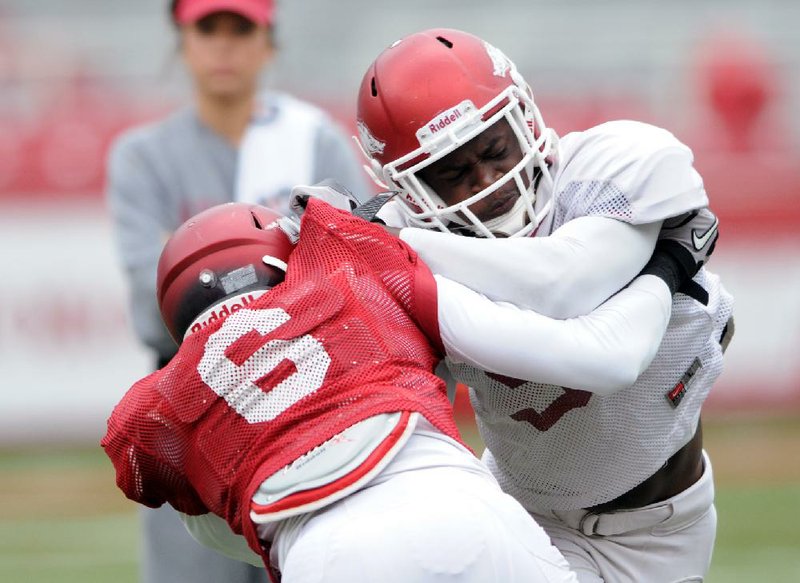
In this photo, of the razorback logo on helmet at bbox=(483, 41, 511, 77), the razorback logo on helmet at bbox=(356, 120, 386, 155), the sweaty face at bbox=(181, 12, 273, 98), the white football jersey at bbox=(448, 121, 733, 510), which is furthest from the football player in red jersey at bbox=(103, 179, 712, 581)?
the sweaty face at bbox=(181, 12, 273, 98)

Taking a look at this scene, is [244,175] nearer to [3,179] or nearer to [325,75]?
[3,179]

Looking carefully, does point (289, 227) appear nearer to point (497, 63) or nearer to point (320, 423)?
point (320, 423)

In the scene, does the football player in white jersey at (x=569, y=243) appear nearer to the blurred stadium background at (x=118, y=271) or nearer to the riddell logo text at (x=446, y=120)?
the riddell logo text at (x=446, y=120)

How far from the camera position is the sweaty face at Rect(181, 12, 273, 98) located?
172 inches

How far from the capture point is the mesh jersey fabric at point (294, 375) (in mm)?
2316

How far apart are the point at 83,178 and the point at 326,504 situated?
21.7 feet

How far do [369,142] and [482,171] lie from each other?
1.01 feet

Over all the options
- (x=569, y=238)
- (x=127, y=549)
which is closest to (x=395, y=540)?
(x=569, y=238)

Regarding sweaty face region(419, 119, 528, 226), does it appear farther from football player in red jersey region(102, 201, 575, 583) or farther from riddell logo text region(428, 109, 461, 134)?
football player in red jersey region(102, 201, 575, 583)

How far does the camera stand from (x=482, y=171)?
285 cm

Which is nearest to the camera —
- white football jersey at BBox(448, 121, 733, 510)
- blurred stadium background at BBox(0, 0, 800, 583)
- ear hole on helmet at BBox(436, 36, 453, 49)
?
white football jersey at BBox(448, 121, 733, 510)

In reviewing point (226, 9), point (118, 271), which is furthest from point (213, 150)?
point (118, 271)

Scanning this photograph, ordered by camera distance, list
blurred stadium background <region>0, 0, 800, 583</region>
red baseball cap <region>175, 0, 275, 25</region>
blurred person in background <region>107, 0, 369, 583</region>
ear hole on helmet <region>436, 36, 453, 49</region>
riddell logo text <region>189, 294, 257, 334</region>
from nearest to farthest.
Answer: riddell logo text <region>189, 294, 257, 334</region> → ear hole on helmet <region>436, 36, 453, 49</region> → blurred person in background <region>107, 0, 369, 583</region> → red baseball cap <region>175, 0, 275, 25</region> → blurred stadium background <region>0, 0, 800, 583</region>

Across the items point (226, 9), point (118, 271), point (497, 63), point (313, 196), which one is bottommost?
point (118, 271)
